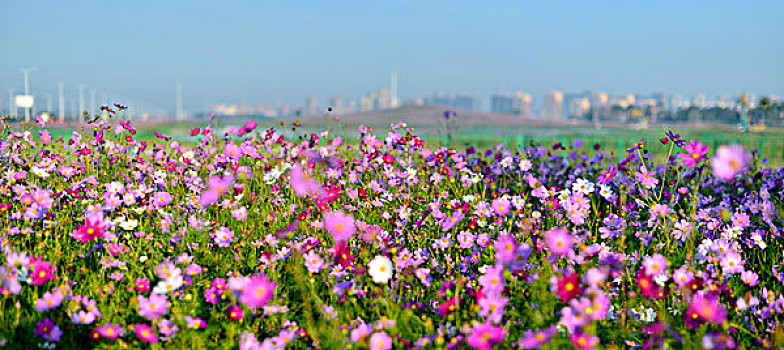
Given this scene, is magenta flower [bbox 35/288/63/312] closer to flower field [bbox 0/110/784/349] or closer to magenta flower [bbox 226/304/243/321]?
flower field [bbox 0/110/784/349]

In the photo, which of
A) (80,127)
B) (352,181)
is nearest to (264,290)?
(352,181)

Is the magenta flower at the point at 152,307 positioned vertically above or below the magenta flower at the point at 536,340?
below

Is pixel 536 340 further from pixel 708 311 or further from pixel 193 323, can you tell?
pixel 193 323

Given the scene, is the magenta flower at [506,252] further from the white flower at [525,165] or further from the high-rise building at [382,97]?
the high-rise building at [382,97]

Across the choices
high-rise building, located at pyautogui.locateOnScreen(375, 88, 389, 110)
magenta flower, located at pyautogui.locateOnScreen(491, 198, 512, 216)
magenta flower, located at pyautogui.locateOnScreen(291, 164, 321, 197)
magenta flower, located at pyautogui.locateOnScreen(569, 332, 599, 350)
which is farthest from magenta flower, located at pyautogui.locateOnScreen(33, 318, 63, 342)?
high-rise building, located at pyautogui.locateOnScreen(375, 88, 389, 110)

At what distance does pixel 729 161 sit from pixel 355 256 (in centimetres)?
179

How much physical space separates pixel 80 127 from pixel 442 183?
2.84 meters

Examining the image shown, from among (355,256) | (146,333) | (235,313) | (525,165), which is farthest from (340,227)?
(525,165)

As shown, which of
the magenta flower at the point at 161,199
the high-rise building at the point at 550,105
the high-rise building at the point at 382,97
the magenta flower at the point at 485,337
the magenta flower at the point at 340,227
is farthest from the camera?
the high-rise building at the point at 550,105

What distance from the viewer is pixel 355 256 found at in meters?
3.25

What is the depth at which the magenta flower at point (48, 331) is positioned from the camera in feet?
7.66

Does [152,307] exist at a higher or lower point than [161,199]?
lower

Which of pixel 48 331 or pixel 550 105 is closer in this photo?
pixel 48 331

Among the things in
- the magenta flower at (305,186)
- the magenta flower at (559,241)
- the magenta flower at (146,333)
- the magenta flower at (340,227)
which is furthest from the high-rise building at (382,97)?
the magenta flower at (146,333)
